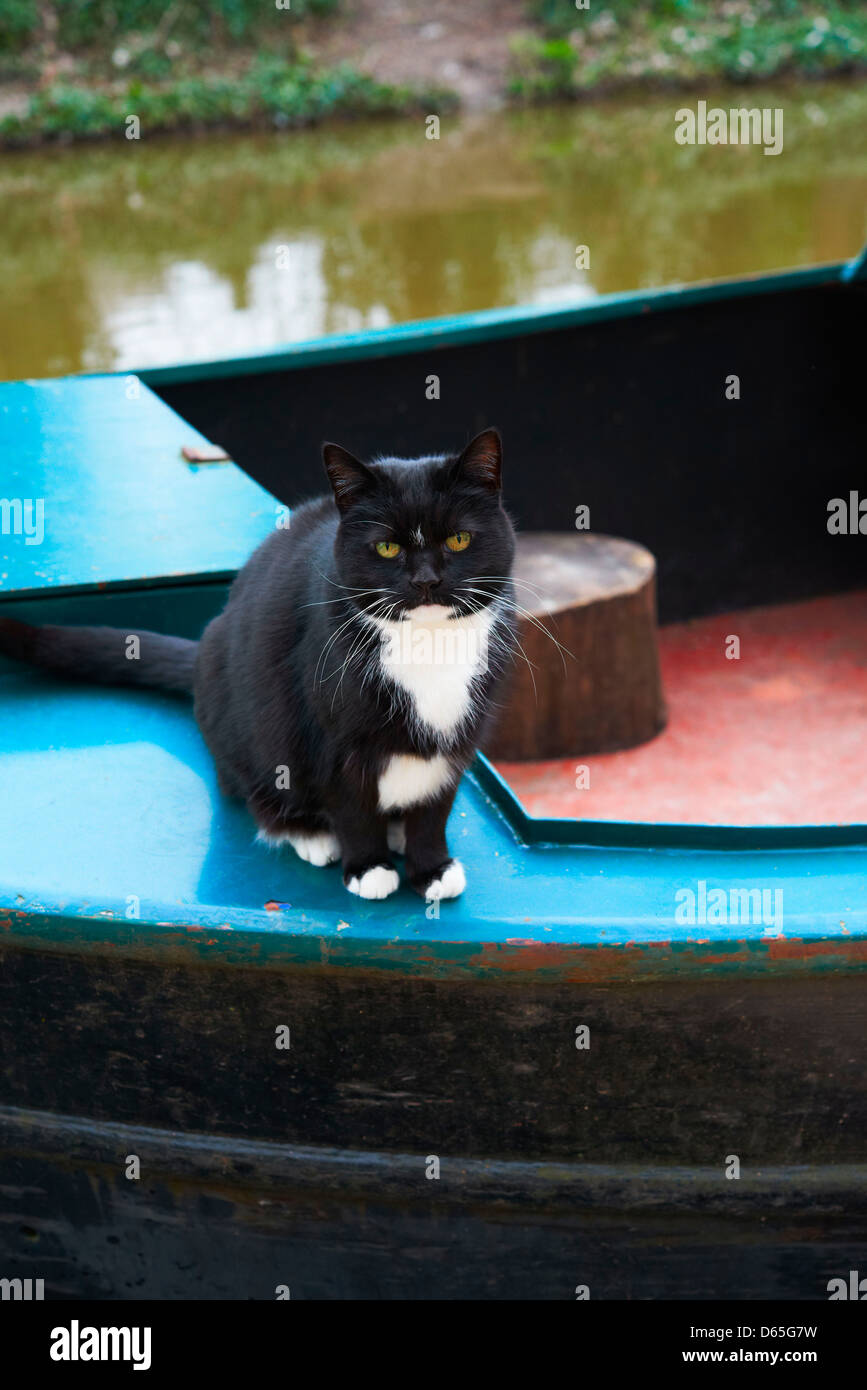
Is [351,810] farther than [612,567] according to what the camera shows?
No

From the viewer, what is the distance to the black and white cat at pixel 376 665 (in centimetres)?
138

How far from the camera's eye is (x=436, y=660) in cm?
141

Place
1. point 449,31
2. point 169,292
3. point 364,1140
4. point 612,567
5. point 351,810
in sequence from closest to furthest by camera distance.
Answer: point 351,810
point 364,1140
point 612,567
point 169,292
point 449,31

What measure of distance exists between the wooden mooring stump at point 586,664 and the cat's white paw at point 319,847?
122 centimetres

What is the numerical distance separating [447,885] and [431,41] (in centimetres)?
1344

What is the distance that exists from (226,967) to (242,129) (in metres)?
11.4

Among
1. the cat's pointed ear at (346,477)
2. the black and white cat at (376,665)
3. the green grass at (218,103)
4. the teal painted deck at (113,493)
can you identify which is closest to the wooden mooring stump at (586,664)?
the teal painted deck at (113,493)

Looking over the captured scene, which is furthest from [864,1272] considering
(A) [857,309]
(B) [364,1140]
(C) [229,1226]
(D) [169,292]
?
(D) [169,292]

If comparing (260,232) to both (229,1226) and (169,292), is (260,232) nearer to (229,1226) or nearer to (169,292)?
(169,292)

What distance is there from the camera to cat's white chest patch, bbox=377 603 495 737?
4.57 feet

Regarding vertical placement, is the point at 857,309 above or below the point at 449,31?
below

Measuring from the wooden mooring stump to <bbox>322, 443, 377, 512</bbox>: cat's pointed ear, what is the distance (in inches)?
52.4

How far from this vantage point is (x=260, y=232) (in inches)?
336

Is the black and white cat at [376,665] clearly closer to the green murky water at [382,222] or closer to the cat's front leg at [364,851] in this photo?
the cat's front leg at [364,851]
